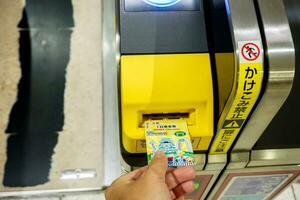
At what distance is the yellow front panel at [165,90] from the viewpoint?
2.53 feet

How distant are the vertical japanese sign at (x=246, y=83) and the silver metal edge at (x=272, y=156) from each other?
21 cm

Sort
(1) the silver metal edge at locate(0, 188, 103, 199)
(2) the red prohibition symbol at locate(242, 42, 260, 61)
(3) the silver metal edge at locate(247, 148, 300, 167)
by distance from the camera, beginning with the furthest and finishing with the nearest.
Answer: (1) the silver metal edge at locate(0, 188, 103, 199) < (3) the silver metal edge at locate(247, 148, 300, 167) < (2) the red prohibition symbol at locate(242, 42, 260, 61)

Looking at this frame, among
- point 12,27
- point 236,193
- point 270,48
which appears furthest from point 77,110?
point 270,48

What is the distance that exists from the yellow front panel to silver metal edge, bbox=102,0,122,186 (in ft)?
2.52

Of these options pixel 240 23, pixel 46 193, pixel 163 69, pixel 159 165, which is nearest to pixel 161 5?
pixel 163 69

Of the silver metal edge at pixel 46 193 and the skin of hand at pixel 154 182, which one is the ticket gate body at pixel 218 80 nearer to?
the skin of hand at pixel 154 182

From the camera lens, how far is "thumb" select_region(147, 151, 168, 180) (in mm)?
697

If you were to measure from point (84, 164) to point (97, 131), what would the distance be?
176mm

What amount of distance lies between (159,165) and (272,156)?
0.39 meters

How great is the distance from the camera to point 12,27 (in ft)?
6.40

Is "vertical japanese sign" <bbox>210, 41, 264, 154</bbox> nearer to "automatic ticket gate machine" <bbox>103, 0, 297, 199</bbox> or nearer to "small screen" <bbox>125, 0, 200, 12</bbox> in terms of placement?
"automatic ticket gate machine" <bbox>103, 0, 297, 199</bbox>

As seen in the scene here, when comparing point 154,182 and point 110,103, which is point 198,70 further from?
point 110,103

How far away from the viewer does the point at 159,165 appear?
70cm

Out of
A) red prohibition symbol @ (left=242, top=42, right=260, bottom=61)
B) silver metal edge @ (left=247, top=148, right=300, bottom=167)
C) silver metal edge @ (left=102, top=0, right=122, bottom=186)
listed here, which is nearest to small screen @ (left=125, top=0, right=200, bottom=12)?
red prohibition symbol @ (left=242, top=42, right=260, bottom=61)
